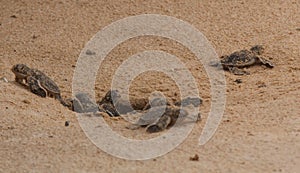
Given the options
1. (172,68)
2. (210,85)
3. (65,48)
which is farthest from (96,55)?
(210,85)

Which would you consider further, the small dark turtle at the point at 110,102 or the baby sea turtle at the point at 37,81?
the baby sea turtle at the point at 37,81

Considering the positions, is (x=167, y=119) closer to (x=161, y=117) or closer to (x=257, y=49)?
(x=161, y=117)

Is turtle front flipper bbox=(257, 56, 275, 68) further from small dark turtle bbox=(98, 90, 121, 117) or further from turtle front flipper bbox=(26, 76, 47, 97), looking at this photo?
turtle front flipper bbox=(26, 76, 47, 97)

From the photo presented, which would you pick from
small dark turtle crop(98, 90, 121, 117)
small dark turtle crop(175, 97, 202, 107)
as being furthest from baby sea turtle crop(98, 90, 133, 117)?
small dark turtle crop(175, 97, 202, 107)

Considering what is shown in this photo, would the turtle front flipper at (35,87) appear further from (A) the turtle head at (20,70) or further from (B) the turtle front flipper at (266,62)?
(B) the turtle front flipper at (266,62)

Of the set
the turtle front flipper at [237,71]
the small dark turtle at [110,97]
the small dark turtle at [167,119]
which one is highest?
the turtle front flipper at [237,71]

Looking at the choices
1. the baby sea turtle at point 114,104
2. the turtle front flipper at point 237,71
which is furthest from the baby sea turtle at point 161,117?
the turtle front flipper at point 237,71

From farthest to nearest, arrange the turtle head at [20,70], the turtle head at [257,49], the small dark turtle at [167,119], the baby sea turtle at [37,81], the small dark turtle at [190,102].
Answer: the turtle head at [257,49] → the turtle head at [20,70] → the baby sea turtle at [37,81] → the small dark turtle at [190,102] → the small dark turtle at [167,119]
